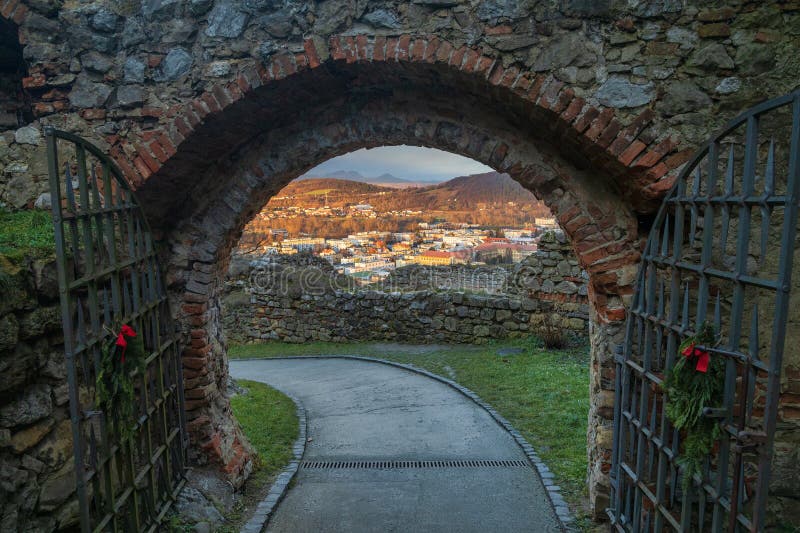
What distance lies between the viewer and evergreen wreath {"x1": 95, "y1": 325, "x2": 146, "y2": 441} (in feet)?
9.39

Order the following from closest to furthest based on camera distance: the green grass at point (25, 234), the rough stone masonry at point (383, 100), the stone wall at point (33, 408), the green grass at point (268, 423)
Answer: the stone wall at point (33, 408), the green grass at point (25, 234), the rough stone masonry at point (383, 100), the green grass at point (268, 423)

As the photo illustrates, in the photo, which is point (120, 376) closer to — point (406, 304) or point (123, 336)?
point (123, 336)

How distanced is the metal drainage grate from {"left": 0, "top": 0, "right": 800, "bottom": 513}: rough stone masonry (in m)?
0.99

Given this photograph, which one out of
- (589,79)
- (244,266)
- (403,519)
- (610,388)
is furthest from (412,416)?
(244,266)

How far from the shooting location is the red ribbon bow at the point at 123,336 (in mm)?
2943

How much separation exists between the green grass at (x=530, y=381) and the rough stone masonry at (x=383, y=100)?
1.03m

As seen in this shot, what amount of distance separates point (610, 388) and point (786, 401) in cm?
104

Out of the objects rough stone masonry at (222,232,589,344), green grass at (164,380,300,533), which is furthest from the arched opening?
green grass at (164,380,300,533)

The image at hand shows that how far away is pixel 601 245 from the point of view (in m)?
3.76

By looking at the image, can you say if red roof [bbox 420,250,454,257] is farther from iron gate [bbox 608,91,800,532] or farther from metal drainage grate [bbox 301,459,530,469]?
iron gate [bbox 608,91,800,532]

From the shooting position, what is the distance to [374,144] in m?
4.56

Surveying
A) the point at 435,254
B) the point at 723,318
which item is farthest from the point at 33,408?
the point at 435,254

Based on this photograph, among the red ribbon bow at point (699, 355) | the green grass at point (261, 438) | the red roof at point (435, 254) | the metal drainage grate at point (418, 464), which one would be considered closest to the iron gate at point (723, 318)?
the red ribbon bow at point (699, 355)

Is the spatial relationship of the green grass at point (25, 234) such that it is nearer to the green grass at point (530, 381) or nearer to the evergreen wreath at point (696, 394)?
the evergreen wreath at point (696, 394)
